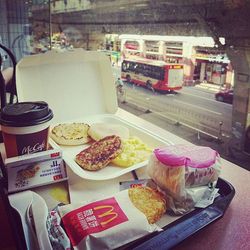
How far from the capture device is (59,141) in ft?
2.97

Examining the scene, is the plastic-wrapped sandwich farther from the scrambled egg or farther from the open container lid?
the open container lid

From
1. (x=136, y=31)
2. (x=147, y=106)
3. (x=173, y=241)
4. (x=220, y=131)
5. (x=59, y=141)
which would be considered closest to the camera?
(x=173, y=241)

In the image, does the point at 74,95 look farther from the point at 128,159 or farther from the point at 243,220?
the point at 243,220

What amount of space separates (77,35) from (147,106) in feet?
2.13

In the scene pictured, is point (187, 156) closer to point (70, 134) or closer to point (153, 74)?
point (70, 134)

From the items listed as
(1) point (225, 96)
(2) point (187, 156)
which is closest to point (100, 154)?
(2) point (187, 156)

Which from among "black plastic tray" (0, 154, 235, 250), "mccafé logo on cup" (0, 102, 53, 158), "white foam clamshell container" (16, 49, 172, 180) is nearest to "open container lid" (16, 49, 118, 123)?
"white foam clamshell container" (16, 49, 172, 180)

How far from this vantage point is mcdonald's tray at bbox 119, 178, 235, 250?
1.65ft

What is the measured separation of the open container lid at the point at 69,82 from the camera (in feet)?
3.14

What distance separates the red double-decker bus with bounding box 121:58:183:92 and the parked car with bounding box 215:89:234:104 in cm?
20

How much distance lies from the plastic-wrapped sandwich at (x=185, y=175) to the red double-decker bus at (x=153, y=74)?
2.34 ft

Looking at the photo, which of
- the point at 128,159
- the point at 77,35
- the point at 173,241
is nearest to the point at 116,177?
the point at 128,159

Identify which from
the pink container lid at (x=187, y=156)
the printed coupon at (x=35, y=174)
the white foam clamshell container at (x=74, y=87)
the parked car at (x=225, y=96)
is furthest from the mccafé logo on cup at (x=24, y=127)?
the parked car at (x=225, y=96)

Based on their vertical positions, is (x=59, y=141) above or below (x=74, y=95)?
below
